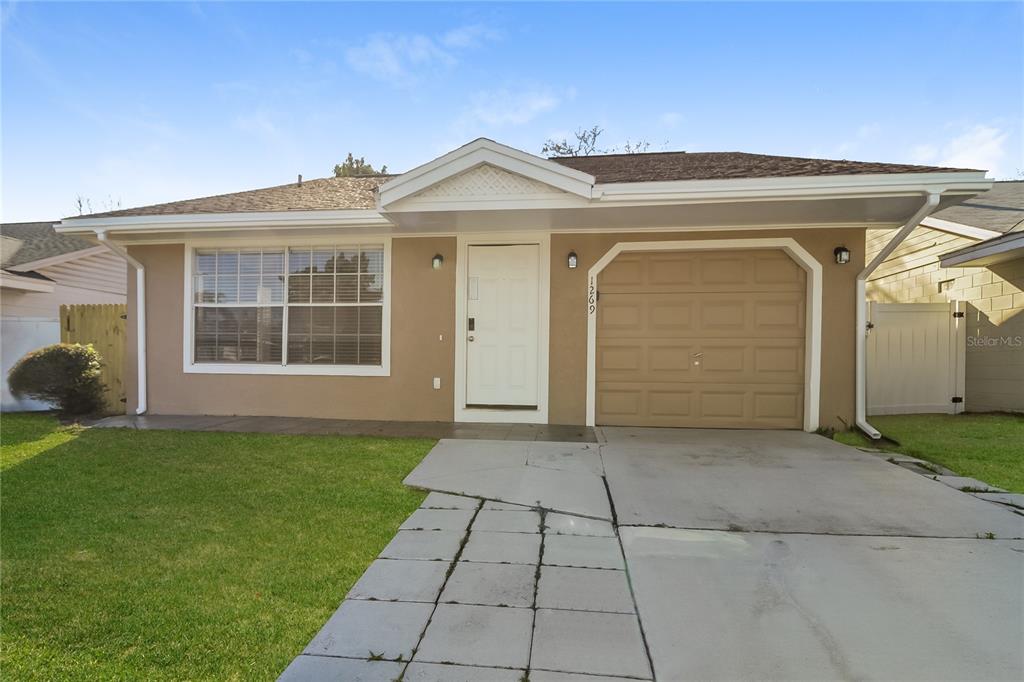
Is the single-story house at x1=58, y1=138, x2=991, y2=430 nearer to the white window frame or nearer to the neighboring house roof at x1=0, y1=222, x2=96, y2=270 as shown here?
the white window frame

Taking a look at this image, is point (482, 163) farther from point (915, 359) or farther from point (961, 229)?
point (961, 229)

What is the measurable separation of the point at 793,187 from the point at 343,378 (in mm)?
5800

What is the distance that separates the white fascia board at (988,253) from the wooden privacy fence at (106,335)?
1297 centimetres

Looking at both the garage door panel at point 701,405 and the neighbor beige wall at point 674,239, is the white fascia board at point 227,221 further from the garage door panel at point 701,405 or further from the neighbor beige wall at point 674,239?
the garage door panel at point 701,405

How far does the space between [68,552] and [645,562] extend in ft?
10.6

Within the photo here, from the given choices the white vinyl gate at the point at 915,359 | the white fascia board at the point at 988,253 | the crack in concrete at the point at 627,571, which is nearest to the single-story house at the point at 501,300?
the white vinyl gate at the point at 915,359

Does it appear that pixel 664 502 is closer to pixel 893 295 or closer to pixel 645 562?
pixel 645 562

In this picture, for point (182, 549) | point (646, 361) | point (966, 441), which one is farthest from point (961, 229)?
point (182, 549)

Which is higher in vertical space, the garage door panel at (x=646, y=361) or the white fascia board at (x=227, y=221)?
the white fascia board at (x=227, y=221)

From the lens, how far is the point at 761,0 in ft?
20.3

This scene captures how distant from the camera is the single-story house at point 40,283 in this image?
7.89 meters

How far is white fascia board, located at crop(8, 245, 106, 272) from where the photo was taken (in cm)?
931

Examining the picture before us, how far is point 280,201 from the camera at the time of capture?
20.8 feet

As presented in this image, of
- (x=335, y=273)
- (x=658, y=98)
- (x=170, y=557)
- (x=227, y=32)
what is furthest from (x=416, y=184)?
(x=658, y=98)
